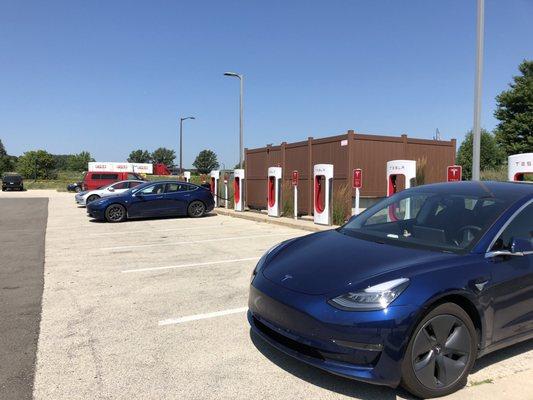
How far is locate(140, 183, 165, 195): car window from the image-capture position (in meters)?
16.4

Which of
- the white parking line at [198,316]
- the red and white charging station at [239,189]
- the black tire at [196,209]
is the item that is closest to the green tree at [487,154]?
the red and white charging station at [239,189]

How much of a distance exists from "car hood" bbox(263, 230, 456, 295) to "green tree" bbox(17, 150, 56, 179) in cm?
8410

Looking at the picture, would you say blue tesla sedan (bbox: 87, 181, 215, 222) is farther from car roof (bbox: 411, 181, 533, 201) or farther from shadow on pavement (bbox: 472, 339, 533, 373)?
shadow on pavement (bbox: 472, 339, 533, 373)

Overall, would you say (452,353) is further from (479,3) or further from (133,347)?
(479,3)

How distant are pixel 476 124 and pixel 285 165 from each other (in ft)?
26.5

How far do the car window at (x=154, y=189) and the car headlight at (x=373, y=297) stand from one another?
1386cm

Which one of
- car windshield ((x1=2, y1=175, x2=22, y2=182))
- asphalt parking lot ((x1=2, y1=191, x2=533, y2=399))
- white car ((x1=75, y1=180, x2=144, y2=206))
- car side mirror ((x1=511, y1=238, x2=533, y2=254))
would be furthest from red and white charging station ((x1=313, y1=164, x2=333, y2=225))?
car windshield ((x1=2, y1=175, x2=22, y2=182))

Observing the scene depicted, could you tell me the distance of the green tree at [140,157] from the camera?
125625mm

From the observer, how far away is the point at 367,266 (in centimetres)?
357

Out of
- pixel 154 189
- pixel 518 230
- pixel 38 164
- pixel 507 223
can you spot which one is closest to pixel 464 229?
pixel 507 223

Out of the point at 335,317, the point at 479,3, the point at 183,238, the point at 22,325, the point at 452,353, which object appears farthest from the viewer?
the point at 183,238

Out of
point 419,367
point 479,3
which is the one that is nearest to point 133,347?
point 419,367

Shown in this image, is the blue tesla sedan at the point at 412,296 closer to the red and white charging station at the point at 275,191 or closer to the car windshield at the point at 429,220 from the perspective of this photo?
the car windshield at the point at 429,220

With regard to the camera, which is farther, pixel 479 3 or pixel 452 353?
pixel 479 3
